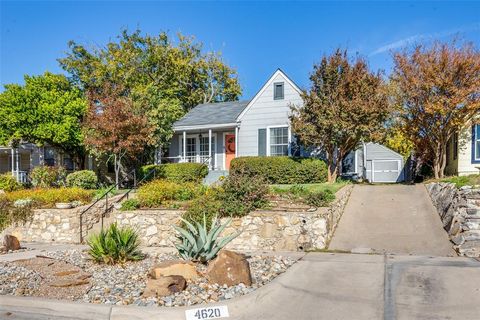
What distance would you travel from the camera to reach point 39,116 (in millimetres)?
22406

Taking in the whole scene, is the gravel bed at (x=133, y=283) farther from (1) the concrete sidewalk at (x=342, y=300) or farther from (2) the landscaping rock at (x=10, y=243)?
(2) the landscaping rock at (x=10, y=243)

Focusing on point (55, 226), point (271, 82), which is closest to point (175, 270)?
point (55, 226)

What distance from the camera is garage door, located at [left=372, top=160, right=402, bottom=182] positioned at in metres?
29.2

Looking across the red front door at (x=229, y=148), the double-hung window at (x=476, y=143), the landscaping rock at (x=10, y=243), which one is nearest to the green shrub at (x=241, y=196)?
the landscaping rock at (x=10, y=243)

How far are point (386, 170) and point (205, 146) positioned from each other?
14196 mm

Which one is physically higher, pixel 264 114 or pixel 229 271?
pixel 264 114

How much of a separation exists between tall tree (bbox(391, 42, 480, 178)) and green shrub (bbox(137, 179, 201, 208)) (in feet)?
33.2

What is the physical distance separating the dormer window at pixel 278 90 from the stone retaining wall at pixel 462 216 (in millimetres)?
10341

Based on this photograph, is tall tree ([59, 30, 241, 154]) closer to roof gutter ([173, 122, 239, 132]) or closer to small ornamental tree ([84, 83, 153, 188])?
roof gutter ([173, 122, 239, 132])

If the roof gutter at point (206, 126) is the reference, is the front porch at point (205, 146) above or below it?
below

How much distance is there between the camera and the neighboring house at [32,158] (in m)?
26.1

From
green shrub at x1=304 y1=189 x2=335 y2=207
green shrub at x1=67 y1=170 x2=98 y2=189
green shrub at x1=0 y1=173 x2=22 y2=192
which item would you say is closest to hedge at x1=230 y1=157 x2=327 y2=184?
green shrub at x1=304 y1=189 x2=335 y2=207

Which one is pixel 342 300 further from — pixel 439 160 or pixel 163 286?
pixel 439 160

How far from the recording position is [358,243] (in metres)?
9.66
